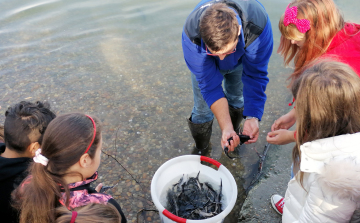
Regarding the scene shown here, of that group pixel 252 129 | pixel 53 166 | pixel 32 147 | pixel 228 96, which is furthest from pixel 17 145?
pixel 228 96

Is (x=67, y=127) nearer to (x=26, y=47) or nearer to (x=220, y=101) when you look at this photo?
(x=220, y=101)

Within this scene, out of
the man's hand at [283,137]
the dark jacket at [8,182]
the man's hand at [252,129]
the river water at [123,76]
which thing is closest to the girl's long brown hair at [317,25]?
the man's hand at [283,137]

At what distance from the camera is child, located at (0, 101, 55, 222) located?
6.14 ft

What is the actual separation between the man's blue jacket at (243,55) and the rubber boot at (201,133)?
1.45 feet

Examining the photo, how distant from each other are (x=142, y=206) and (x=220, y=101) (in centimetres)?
121

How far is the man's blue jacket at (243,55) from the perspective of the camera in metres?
2.18

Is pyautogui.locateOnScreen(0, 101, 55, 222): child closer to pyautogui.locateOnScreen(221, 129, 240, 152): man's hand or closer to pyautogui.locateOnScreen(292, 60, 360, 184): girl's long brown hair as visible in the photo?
pyautogui.locateOnScreen(221, 129, 240, 152): man's hand

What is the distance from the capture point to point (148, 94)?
4.10m

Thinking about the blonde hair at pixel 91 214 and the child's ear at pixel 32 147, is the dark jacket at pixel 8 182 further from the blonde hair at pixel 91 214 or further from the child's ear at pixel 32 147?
the blonde hair at pixel 91 214

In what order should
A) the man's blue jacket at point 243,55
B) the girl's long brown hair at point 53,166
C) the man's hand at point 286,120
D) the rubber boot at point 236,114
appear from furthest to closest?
1. the rubber boot at point 236,114
2. the man's hand at point 286,120
3. the man's blue jacket at point 243,55
4. the girl's long brown hair at point 53,166

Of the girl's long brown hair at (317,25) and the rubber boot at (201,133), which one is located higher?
the girl's long brown hair at (317,25)

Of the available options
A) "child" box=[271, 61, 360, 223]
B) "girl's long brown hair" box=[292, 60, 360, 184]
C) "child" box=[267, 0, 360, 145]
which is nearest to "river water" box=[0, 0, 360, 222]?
"child" box=[271, 61, 360, 223]

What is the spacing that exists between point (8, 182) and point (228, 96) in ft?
7.18

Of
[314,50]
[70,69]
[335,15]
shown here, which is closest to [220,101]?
[314,50]
